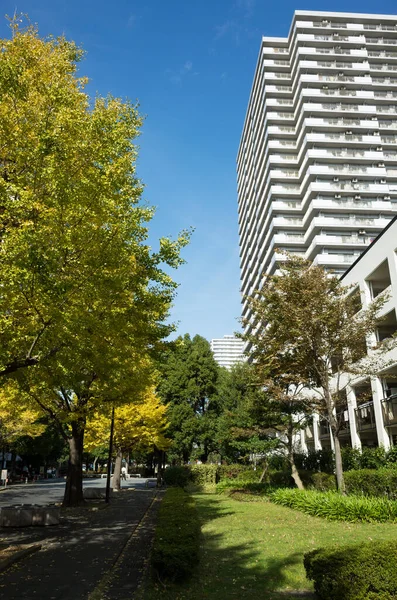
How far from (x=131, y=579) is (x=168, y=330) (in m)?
7.23

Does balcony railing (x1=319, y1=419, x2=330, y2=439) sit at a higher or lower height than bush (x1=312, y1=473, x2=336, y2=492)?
higher

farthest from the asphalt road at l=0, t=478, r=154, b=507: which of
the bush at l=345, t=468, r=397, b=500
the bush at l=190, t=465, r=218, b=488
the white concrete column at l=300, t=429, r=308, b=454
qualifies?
the bush at l=345, t=468, r=397, b=500

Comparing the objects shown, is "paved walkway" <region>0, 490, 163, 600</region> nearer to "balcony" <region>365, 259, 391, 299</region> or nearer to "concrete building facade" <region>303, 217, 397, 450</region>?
"concrete building facade" <region>303, 217, 397, 450</region>

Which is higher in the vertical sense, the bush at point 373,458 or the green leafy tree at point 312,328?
the green leafy tree at point 312,328

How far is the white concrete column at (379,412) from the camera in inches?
938

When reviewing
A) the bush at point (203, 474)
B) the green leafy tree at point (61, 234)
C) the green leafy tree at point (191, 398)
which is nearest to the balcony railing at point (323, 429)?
the bush at point (203, 474)

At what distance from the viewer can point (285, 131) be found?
246 ft

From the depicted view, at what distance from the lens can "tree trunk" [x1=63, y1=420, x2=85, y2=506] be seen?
20.0 m

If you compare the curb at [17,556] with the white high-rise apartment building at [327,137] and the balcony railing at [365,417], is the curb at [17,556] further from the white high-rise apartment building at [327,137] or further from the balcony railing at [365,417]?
the white high-rise apartment building at [327,137]

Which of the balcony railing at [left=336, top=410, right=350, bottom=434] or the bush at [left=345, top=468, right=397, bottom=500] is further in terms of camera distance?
the balcony railing at [left=336, top=410, right=350, bottom=434]

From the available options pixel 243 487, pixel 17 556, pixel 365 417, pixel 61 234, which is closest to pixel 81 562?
pixel 17 556

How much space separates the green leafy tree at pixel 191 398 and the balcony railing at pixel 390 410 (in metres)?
18.8

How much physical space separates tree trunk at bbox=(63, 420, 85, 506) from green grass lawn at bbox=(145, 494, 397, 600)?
22.0 feet

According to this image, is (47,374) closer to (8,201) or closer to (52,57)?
(8,201)
